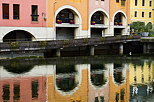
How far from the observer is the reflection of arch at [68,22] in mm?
46188

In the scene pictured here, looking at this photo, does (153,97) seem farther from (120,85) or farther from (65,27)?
(65,27)

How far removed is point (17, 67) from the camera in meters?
29.9

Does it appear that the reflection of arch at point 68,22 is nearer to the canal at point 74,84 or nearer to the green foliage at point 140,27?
the green foliage at point 140,27

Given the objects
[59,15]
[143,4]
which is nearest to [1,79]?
[59,15]

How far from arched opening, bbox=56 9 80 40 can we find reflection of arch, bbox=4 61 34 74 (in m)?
14.6

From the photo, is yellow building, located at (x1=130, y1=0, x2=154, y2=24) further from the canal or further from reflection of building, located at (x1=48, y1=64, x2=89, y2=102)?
reflection of building, located at (x1=48, y1=64, x2=89, y2=102)

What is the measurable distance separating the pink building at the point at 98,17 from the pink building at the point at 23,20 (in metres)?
8.83

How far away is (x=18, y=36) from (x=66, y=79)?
20.6 m

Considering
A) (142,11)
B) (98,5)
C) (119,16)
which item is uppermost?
(142,11)

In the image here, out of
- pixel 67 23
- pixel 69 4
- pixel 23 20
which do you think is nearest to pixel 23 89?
pixel 23 20

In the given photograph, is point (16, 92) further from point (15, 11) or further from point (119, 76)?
point (15, 11)

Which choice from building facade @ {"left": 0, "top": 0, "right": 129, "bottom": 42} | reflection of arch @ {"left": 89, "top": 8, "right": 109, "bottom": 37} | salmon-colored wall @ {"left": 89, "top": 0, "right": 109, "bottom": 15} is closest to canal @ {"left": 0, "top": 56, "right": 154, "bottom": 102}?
building facade @ {"left": 0, "top": 0, "right": 129, "bottom": 42}

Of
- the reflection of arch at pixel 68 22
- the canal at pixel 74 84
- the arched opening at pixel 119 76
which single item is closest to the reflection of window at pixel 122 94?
the canal at pixel 74 84

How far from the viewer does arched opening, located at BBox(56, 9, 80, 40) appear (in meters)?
46.6
